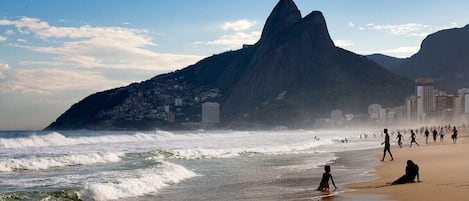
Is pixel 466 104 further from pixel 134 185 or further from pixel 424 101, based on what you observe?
pixel 134 185

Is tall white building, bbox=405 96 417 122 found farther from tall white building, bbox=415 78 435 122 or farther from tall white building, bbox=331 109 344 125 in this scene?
tall white building, bbox=331 109 344 125

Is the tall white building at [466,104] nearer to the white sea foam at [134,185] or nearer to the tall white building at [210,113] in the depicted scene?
the tall white building at [210,113]

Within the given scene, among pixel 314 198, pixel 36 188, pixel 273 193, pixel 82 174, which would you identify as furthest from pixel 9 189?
pixel 314 198

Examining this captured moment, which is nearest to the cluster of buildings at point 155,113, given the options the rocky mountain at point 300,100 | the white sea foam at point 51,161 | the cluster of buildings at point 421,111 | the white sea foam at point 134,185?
the rocky mountain at point 300,100

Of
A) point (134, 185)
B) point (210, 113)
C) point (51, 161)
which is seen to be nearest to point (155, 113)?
point (210, 113)

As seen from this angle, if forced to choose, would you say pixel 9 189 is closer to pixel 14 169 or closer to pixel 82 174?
pixel 82 174

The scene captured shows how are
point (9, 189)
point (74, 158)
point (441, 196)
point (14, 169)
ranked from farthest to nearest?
point (74, 158) < point (14, 169) < point (9, 189) < point (441, 196)

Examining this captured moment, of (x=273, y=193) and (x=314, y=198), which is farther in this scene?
(x=273, y=193)

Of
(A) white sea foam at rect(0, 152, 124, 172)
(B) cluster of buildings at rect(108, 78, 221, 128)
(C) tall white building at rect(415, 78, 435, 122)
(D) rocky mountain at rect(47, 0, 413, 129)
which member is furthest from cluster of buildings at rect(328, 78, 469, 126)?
(A) white sea foam at rect(0, 152, 124, 172)
